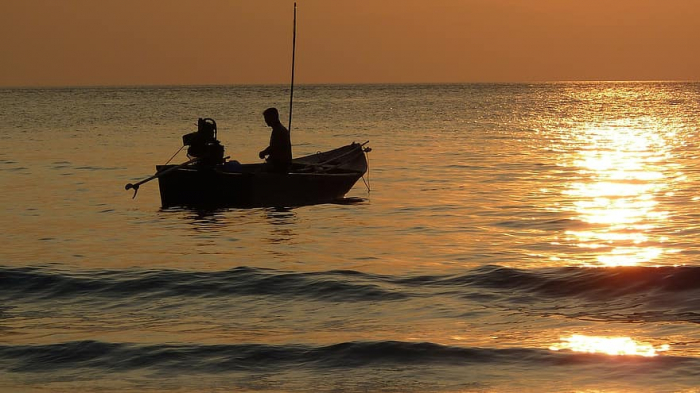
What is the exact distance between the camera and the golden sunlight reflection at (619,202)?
16.0m

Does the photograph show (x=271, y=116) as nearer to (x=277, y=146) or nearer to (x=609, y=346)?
(x=277, y=146)

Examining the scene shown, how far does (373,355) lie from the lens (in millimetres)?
10070

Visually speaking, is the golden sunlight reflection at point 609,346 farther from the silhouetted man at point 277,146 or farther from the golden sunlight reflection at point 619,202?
the silhouetted man at point 277,146

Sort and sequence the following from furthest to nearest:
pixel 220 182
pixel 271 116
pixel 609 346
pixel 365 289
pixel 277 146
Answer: pixel 271 116, pixel 277 146, pixel 220 182, pixel 365 289, pixel 609 346

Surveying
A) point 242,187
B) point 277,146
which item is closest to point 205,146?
point 242,187

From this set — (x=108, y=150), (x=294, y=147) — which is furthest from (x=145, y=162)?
(x=294, y=147)

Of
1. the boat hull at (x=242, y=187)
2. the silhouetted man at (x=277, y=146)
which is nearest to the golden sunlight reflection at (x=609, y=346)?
the silhouetted man at (x=277, y=146)

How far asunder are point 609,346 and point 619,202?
506 inches

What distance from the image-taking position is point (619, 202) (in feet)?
73.8

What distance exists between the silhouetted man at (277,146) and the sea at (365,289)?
915 millimetres

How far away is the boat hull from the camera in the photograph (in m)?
20.4

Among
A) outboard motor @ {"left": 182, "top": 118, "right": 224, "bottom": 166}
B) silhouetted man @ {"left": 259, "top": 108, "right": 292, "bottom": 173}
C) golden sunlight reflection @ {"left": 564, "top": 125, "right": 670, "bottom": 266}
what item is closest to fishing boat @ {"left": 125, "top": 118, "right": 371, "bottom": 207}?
outboard motor @ {"left": 182, "top": 118, "right": 224, "bottom": 166}

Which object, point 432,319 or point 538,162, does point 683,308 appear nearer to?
point 432,319

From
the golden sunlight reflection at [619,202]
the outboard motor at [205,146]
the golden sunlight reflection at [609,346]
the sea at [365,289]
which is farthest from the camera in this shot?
the outboard motor at [205,146]
